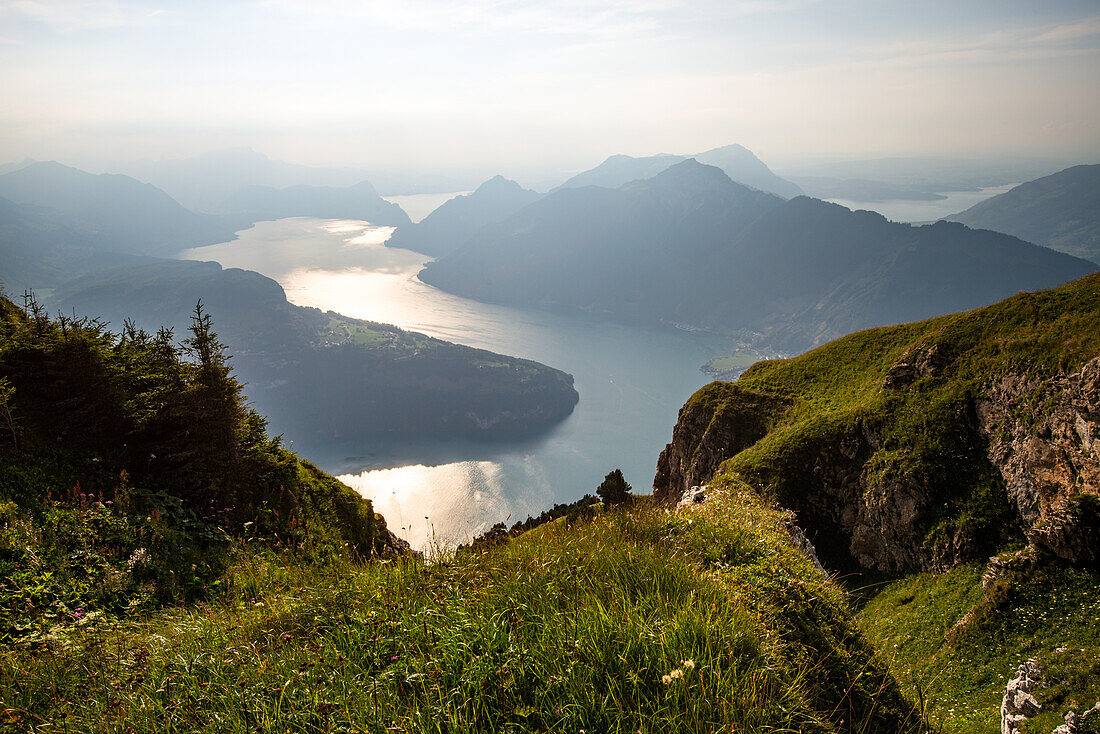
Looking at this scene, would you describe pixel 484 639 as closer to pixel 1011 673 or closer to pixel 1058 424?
pixel 1011 673

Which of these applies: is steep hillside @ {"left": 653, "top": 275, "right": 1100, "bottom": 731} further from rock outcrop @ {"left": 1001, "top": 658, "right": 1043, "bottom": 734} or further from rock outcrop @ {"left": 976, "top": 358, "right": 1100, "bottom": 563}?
rock outcrop @ {"left": 1001, "top": 658, "right": 1043, "bottom": 734}

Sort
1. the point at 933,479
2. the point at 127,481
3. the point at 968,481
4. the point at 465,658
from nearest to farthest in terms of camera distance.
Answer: the point at 465,658 → the point at 127,481 → the point at 968,481 → the point at 933,479

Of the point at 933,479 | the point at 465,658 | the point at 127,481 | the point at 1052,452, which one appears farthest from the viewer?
the point at 933,479

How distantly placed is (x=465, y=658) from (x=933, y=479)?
30.9m

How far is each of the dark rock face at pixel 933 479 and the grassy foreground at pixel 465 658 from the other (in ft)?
71.3

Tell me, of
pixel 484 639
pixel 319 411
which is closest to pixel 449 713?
pixel 484 639

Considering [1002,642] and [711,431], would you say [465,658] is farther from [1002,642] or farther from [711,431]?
[711,431]

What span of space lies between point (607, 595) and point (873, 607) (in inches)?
1044

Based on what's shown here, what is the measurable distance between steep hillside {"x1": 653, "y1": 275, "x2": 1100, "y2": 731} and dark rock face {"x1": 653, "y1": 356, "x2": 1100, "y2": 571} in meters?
0.06

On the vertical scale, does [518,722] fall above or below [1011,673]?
above

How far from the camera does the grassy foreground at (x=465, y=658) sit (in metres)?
3.49

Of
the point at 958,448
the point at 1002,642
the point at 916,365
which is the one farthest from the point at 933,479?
the point at 1002,642

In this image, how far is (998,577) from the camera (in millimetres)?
20391

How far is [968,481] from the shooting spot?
26266mm
